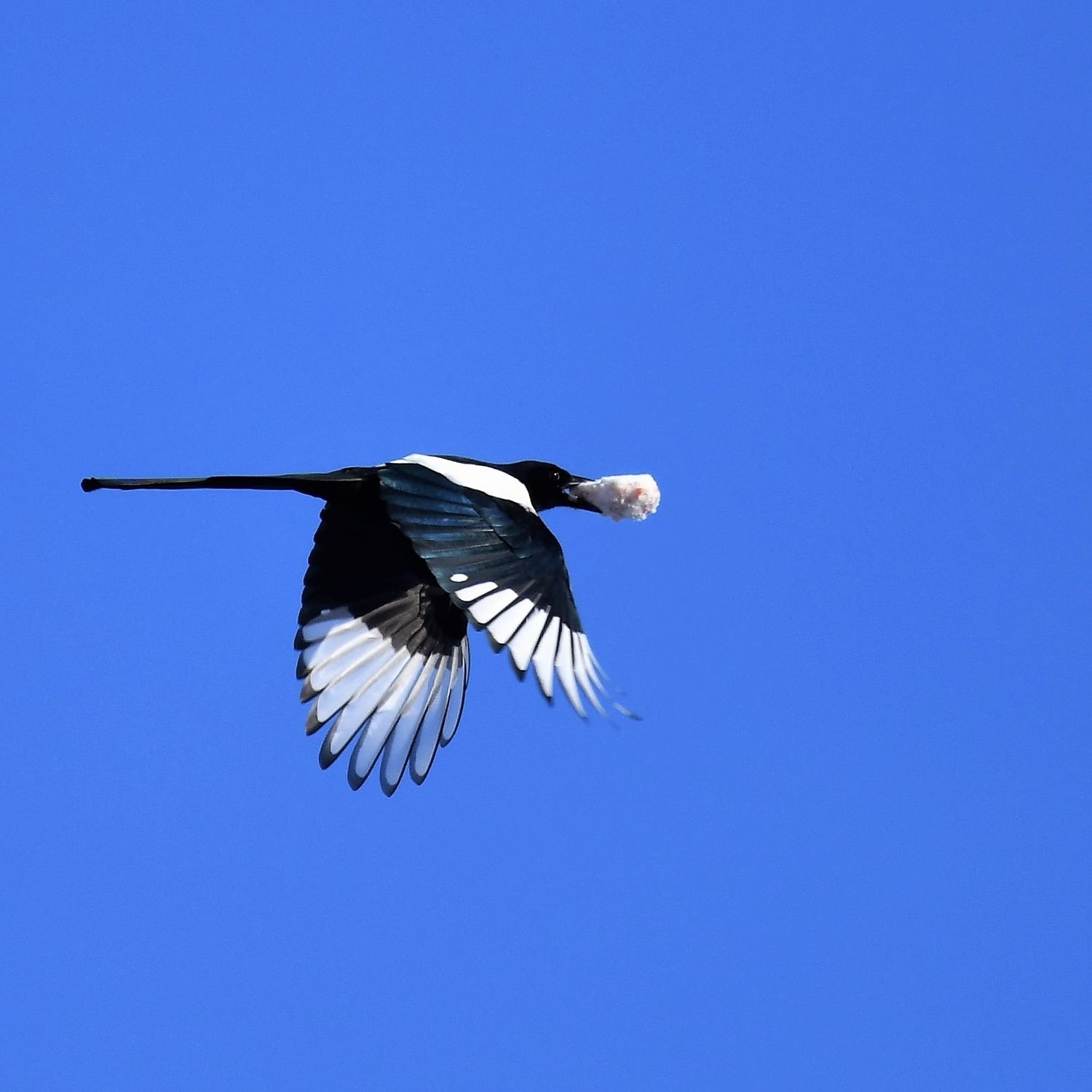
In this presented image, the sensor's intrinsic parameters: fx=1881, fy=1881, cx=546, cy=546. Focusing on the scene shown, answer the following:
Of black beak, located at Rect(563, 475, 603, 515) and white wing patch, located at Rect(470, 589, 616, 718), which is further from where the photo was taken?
black beak, located at Rect(563, 475, 603, 515)

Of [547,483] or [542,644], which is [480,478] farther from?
[542,644]

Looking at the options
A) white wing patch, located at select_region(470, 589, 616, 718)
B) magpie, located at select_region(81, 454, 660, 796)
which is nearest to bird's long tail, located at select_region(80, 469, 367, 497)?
magpie, located at select_region(81, 454, 660, 796)

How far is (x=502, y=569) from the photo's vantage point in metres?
7.00

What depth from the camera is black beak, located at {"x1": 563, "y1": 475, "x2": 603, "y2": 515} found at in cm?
813

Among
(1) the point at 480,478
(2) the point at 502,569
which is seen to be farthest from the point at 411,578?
(2) the point at 502,569

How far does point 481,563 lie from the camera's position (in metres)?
7.00

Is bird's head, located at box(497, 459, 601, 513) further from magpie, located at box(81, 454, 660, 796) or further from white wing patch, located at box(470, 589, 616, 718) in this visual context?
white wing patch, located at box(470, 589, 616, 718)

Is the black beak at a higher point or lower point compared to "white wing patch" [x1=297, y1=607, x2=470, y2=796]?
higher

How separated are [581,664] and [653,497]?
4.04 ft

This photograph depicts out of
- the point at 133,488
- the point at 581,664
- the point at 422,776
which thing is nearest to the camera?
the point at 581,664

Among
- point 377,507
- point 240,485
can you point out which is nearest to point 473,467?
point 377,507

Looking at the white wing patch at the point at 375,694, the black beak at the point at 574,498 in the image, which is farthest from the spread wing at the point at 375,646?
the black beak at the point at 574,498

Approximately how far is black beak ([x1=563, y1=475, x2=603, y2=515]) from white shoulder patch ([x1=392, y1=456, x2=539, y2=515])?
235mm

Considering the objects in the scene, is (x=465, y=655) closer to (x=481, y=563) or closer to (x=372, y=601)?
(x=372, y=601)
